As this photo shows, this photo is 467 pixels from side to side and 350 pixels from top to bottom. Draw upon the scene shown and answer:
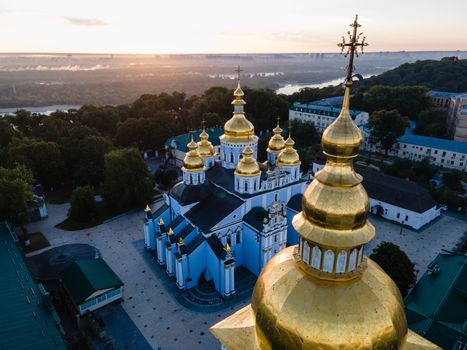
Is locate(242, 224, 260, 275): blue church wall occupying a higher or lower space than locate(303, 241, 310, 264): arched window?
lower

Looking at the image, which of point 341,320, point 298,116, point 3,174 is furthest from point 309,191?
point 298,116

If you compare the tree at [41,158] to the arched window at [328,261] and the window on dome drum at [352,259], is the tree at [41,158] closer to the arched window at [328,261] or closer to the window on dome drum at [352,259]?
the arched window at [328,261]

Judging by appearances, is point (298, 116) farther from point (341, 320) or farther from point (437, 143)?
point (341, 320)

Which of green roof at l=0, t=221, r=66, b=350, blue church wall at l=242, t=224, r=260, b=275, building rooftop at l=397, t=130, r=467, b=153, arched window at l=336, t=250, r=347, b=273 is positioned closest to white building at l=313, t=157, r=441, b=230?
blue church wall at l=242, t=224, r=260, b=275

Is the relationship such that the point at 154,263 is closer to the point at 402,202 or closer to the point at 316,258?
the point at 316,258

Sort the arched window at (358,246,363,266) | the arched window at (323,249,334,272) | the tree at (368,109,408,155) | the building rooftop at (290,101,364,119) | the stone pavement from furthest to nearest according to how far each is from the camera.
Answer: the building rooftop at (290,101,364,119)
the tree at (368,109,408,155)
the stone pavement
the arched window at (358,246,363,266)
the arched window at (323,249,334,272)

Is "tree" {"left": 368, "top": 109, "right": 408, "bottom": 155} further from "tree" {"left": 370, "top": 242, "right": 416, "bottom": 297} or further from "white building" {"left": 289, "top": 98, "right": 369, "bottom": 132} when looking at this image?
"tree" {"left": 370, "top": 242, "right": 416, "bottom": 297}

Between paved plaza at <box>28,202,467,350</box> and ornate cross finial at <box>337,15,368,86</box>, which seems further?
paved plaza at <box>28,202,467,350</box>
